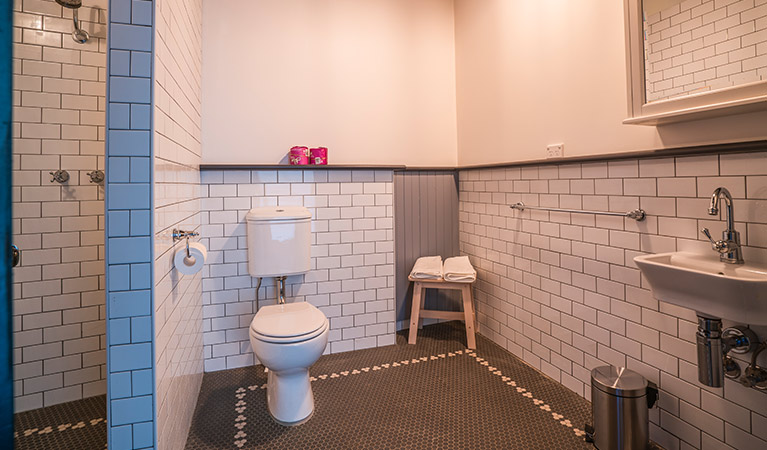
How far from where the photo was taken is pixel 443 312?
2.92m

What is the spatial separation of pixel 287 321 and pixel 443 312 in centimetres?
132

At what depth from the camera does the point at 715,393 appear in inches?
59.2

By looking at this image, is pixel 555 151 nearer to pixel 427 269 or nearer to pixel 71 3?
pixel 427 269

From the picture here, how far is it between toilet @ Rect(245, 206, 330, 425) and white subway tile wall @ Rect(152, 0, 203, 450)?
1.20 ft

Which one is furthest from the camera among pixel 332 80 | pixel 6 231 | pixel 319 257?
pixel 332 80

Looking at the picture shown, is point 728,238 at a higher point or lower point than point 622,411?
higher

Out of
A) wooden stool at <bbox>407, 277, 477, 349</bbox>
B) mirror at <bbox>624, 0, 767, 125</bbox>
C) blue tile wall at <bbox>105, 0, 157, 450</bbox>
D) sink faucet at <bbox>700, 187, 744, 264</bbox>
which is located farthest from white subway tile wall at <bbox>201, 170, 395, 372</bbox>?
sink faucet at <bbox>700, 187, 744, 264</bbox>

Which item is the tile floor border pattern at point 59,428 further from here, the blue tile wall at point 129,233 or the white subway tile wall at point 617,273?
the white subway tile wall at point 617,273

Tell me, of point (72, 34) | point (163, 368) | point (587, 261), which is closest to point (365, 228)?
point (587, 261)

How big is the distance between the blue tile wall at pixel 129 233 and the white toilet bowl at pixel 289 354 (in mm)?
635

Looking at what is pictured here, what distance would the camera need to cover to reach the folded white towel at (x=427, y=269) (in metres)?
2.85

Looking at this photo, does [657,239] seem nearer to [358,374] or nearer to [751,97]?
[751,97]

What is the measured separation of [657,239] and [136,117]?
2175 millimetres

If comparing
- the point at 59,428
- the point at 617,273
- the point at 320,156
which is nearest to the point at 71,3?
the point at 320,156
